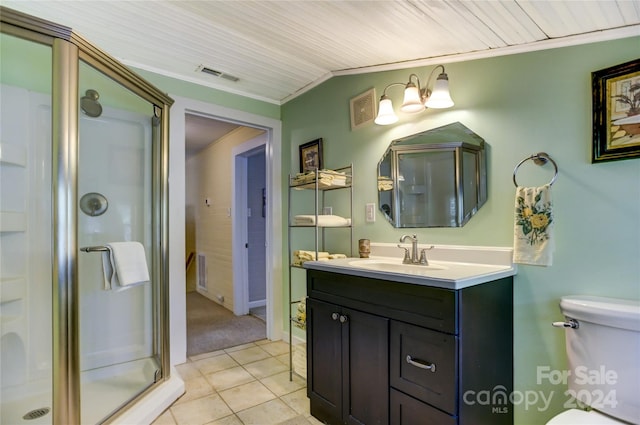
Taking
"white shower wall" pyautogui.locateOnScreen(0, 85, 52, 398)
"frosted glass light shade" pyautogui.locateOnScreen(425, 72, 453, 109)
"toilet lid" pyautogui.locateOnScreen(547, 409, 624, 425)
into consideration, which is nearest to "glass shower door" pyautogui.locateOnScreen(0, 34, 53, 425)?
"white shower wall" pyautogui.locateOnScreen(0, 85, 52, 398)

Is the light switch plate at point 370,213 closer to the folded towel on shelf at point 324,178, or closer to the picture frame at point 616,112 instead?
the folded towel on shelf at point 324,178

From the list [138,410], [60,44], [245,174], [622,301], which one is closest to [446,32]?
[622,301]

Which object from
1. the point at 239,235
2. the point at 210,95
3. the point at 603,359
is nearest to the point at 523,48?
the point at 603,359

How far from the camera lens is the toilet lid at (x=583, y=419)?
3.80 ft

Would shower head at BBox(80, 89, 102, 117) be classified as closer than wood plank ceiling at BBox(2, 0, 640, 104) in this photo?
No

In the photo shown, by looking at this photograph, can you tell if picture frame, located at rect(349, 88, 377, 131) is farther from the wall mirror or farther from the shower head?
the shower head

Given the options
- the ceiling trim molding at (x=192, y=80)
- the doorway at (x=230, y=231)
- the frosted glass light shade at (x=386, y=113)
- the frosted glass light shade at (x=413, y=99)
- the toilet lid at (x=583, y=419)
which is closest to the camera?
the toilet lid at (x=583, y=419)

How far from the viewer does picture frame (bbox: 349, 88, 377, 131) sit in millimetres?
2252

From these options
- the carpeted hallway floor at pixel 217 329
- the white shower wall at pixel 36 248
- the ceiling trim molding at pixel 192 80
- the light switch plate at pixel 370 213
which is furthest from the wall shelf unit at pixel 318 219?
the white shower wall at pixel 36 248

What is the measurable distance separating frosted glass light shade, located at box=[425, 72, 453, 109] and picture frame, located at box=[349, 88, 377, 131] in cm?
55

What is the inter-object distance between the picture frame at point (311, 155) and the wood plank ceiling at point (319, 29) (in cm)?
55

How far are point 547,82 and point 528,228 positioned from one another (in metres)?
0.69

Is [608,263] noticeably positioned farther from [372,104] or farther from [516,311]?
[372,104]

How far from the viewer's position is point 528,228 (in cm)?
151
